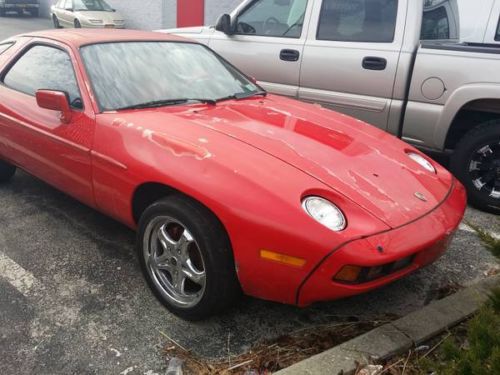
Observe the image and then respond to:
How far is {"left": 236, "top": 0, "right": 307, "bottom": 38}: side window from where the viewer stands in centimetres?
503

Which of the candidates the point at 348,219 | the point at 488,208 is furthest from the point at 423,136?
the point at 348,219

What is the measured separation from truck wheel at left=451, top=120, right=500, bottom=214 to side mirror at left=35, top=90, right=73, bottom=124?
3107 millimetres

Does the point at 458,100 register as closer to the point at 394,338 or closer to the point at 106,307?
the point at 394,338

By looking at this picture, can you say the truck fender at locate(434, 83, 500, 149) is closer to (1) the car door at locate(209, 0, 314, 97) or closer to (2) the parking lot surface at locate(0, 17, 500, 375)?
(2) the parking lot surface at locate(0, 17, 500, 375)

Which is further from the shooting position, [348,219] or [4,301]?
[4,301]

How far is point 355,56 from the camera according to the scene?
15.1 ft

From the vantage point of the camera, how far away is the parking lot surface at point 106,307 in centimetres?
242

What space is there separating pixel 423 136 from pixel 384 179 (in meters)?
1.95

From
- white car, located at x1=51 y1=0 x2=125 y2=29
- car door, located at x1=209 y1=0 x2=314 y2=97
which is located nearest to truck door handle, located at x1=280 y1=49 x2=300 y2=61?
car door, located at x1=209 y1=0 x2=314 y2=97

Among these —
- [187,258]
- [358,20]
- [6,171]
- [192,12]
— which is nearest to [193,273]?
[187,258]

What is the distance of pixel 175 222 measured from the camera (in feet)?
8.52

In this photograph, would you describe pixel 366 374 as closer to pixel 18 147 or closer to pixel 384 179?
pixel 384 179

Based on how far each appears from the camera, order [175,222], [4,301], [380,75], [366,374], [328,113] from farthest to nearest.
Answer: [380,75]
[328,113]
[4,301]
[175,222]
[366,374]

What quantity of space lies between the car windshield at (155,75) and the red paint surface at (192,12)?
13860 millimetres
